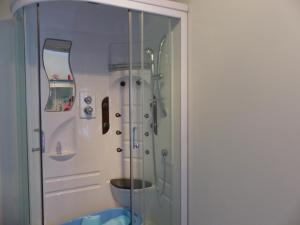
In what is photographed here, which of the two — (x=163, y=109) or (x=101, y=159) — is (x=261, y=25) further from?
(x=101, y=159)

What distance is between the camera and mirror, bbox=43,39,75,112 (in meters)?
2.58

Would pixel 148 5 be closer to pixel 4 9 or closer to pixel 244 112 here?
pixel 244 112

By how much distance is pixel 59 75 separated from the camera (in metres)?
2.65

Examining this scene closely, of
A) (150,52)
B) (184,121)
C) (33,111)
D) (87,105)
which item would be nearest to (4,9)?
(33,111)

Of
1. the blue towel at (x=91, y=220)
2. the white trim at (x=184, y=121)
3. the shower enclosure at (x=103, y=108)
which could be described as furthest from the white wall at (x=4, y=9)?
the blue towel at (x=91, y=220)

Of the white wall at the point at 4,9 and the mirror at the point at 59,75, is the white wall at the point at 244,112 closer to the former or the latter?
the mirror at the point at 59,75

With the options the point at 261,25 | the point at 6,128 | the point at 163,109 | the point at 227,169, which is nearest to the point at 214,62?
the point at 261,25

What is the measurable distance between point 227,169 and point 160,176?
662 millimetres

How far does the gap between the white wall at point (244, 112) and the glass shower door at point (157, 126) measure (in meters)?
0.15

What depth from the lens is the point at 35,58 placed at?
7.70ft

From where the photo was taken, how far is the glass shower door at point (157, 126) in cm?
230

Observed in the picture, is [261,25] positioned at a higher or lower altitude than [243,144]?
higher

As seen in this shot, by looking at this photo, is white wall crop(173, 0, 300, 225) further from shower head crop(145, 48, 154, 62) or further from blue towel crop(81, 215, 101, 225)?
blue towel crop(81, 215, 101, 225)

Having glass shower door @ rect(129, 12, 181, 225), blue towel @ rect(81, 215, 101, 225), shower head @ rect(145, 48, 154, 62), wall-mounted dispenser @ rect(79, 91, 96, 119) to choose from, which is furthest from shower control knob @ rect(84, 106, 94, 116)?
blue towel @ rect(81, 215, 101, 225)
